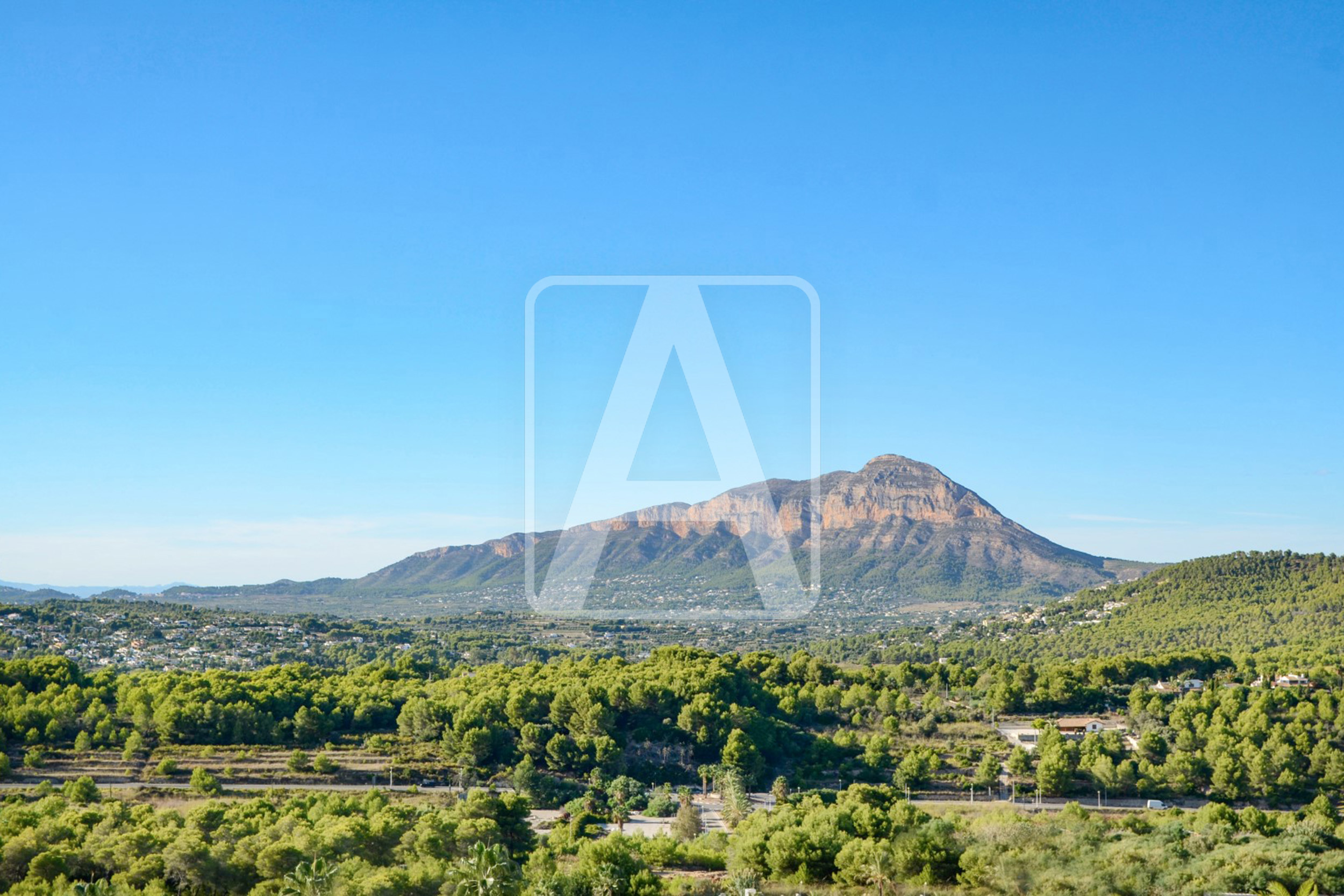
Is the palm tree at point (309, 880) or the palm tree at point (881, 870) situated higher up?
the palm tree at point (309, 880)

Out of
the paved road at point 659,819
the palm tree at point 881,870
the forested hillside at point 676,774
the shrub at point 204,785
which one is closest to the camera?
the forested hillside at point 676,774

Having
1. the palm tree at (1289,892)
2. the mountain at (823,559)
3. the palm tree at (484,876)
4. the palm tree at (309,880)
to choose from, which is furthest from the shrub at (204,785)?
the mountain at (823,559)

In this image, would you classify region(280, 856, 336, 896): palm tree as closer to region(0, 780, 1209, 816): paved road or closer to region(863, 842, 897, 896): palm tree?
region(863, 842, 897, 896): palm tree

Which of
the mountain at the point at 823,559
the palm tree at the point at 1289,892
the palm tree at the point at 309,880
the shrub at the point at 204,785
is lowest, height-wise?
the shrub at the point at 204,785

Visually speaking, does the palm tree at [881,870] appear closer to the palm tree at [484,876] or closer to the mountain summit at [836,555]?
the palm tree at [484,876]

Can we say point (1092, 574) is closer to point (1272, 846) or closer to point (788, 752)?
point (788, 752)

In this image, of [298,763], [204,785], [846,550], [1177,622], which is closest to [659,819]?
[298,763]

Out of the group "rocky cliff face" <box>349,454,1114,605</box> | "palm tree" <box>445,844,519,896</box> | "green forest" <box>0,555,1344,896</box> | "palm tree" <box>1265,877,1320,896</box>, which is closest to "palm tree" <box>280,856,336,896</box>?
"green forest" <box>0,555,1344,896</box>
